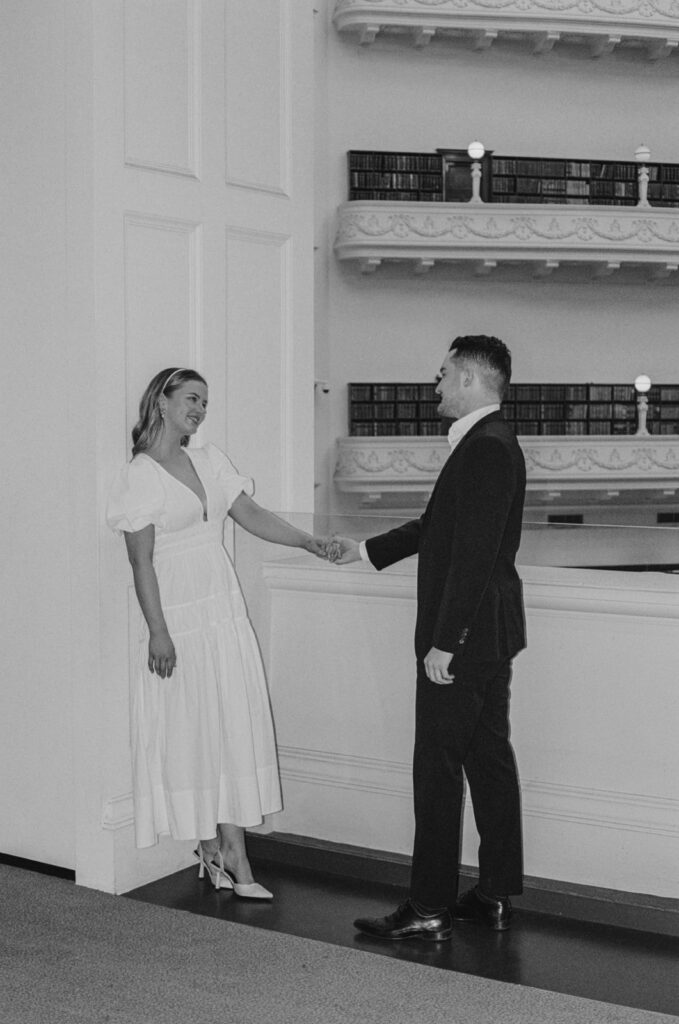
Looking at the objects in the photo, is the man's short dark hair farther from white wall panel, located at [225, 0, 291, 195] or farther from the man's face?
white wall panel, located at [225, 0, 291, 195]

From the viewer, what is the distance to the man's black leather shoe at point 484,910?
359cm

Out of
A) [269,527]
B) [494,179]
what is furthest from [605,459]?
[269,527]

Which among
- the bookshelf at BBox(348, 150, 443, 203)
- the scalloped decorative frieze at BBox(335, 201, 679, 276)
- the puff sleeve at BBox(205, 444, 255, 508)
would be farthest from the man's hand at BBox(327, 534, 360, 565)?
the bookshelf at BBox(348, 150, 443, 203)

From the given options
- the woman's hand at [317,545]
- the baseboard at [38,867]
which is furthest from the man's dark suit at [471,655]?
the baseboard at [38,867]

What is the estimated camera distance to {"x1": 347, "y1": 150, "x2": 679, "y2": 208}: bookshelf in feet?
39.8

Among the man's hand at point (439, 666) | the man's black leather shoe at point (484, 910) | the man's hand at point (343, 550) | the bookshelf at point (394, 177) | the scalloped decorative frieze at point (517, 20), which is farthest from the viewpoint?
the bookshelf at point (394, 177)

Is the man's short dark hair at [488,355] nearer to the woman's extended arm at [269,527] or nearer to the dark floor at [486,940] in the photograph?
the woman's extended arm at [269,527]

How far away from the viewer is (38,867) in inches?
163

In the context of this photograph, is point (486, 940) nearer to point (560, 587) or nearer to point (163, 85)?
point (560, 587)

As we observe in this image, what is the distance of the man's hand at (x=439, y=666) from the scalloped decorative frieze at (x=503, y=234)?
8.97 meters

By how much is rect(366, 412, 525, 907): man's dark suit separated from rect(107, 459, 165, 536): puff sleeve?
0.83 metres

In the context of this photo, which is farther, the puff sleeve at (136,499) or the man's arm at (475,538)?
the puff sleeve at (136,499)

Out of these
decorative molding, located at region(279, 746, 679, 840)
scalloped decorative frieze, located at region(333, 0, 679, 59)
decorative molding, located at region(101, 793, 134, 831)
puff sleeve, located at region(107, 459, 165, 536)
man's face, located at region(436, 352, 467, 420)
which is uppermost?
scalloped decorative frieze, located at region(333, 0, 679, 59)

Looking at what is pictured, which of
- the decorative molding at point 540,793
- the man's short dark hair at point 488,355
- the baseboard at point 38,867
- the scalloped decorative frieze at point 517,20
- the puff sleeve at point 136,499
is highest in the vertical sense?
the scalloped decorative frieze at point 517,20
